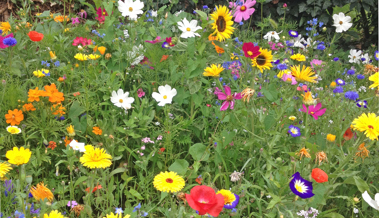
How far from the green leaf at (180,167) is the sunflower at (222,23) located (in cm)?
62

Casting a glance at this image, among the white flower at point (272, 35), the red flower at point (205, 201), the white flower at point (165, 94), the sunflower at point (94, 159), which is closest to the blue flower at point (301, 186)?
the red flower at point (205, 201)

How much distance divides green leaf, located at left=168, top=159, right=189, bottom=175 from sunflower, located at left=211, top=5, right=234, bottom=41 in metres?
0.62

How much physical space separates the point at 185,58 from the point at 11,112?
3.38 ft

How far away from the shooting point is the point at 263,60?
145cm

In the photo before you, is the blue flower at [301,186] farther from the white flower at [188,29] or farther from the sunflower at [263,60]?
the white flower at [188,29]

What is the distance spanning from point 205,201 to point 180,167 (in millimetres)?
555

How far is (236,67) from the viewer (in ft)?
7.61

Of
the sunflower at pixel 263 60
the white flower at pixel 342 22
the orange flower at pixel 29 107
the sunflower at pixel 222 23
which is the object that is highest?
the white flower at pixel 342 22

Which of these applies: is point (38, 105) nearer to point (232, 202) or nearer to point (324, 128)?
point (232, 202)

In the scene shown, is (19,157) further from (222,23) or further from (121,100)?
(222,23)

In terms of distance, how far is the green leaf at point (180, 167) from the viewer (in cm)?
151

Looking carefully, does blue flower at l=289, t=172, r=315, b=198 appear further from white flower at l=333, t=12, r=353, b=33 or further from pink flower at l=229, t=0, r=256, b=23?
white flower at l=333, t=12, r=353, b=33

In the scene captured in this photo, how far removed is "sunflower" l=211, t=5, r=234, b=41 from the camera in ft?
4.97

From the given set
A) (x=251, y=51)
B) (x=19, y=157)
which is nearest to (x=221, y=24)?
(x=251, y=51)
